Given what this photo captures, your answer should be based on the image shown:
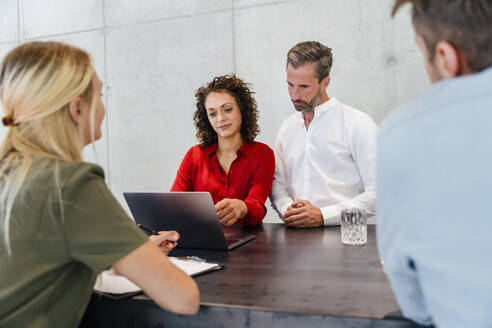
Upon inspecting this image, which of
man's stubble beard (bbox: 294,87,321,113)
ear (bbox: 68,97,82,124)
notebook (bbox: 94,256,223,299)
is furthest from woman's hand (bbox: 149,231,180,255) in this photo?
man's stubble beard (bbox: 294,87,321,113)

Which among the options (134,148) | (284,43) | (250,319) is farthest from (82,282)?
(134,148)

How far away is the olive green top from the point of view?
91cm

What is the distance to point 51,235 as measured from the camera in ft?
3.02

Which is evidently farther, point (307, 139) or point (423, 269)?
point (307, 139)

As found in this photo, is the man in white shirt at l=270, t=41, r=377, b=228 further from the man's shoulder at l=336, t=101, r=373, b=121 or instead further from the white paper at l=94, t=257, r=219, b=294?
the white paper at l=94, t=257, r=219, b=294

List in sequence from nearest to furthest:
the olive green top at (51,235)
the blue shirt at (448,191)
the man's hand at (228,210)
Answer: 1. the blue shirt at (448,191)
2. the olive green top at (51,235)
3. the man's hand at (228,210)

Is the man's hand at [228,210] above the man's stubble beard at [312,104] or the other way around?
the other way around

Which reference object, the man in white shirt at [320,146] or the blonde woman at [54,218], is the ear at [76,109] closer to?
the blonde woman at [54,218]

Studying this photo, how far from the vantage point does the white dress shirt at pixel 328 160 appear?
2400 millimetres

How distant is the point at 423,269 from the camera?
28.6 inches

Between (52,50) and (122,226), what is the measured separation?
46 cm

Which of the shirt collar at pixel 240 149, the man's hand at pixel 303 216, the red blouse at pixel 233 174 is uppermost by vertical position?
the shirt collar at pixel 240 149

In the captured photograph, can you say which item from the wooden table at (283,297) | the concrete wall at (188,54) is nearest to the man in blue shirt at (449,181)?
the wooden table at (283,297)

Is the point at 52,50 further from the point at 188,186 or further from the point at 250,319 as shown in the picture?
the point at 188,186
